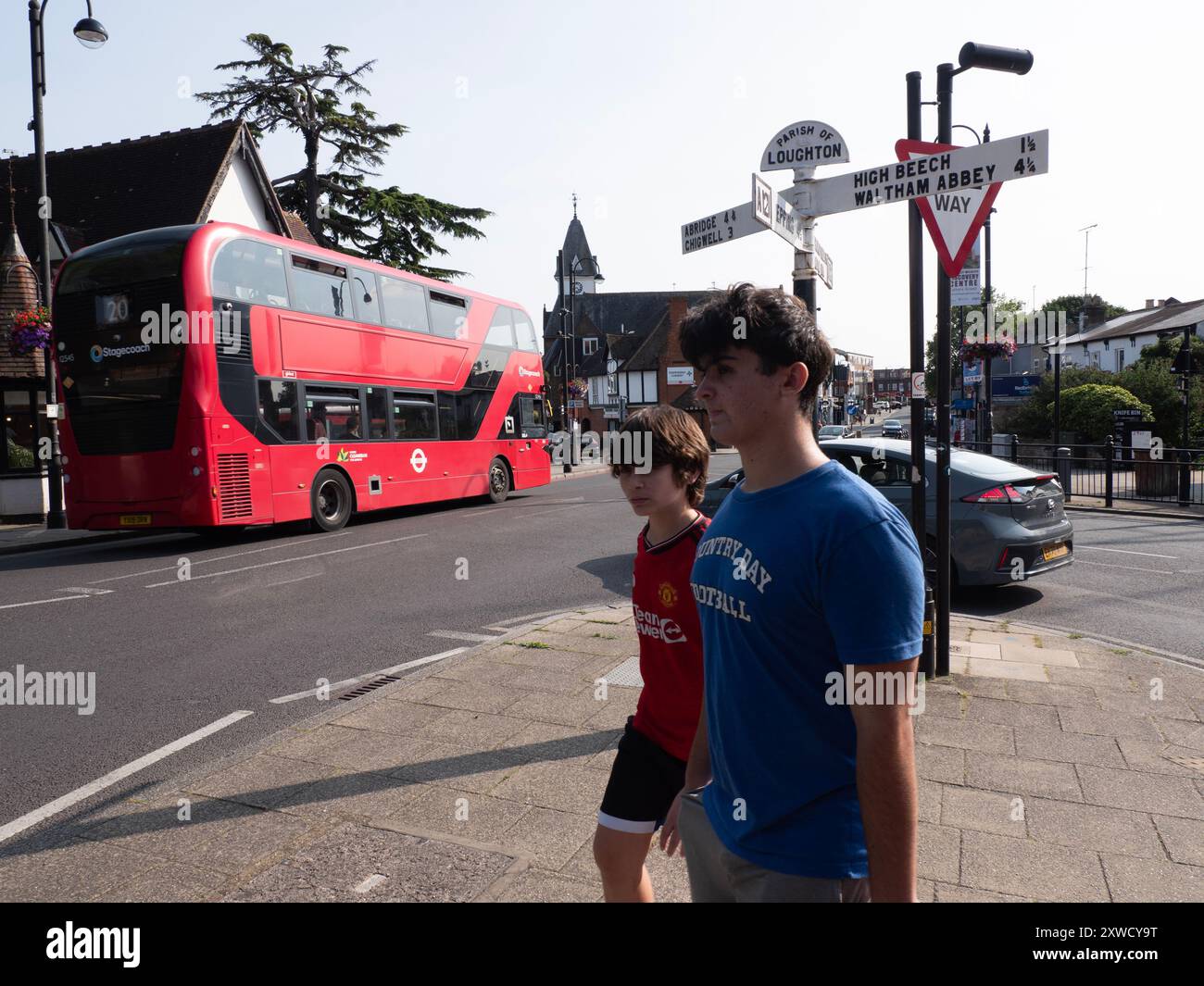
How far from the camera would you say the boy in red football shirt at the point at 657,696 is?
8.27 ft

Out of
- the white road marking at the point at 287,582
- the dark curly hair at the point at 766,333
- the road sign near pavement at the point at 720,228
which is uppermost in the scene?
the road sign near pavement at the point at 720,228

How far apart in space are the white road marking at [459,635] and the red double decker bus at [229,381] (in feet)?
20.7

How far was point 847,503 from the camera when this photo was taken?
1.60 meters

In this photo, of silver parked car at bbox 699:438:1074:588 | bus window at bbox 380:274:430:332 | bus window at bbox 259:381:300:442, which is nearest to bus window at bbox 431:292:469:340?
bus window at bbox 380:274:430:332

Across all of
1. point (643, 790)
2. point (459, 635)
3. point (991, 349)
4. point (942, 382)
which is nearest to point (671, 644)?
point (643, 790)

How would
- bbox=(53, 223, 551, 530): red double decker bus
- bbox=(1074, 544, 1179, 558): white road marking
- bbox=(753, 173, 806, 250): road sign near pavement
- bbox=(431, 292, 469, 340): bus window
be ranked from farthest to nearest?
1. bbox=(431, 292, 469, 340): bus window
2. bbox=(53, 223, 551, 530): red double decker bus
3. bbox=(1074, 544, 1179, 558): white road marking
4. bbox=(753, 173, 806, 250): road sign near pavement

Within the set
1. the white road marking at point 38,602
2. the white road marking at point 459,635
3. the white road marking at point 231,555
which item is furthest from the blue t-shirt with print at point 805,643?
the white road marking at point 231,555

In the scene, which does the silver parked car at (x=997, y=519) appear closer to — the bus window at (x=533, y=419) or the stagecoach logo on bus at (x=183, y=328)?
the stagecoach logo on bus at (x=183, y=328)

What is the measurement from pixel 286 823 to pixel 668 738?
78.3 inches

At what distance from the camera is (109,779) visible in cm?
446

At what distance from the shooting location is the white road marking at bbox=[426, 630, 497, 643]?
7418mm

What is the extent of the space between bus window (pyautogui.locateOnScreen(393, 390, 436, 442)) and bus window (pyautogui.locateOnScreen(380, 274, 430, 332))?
130 centimetres
